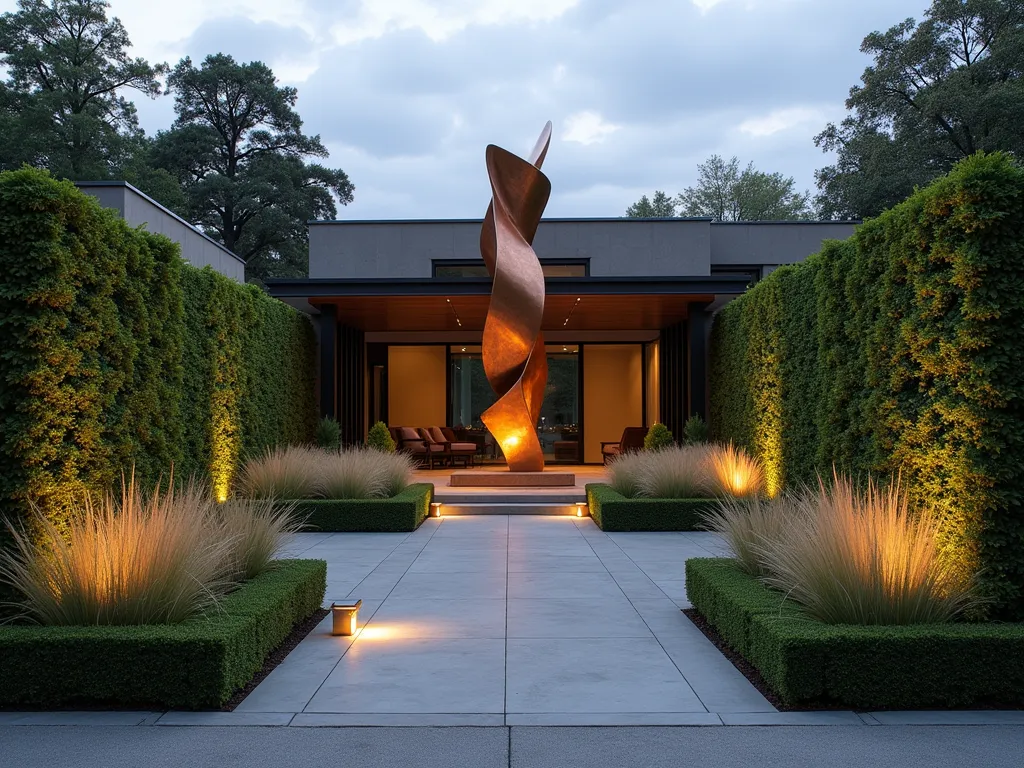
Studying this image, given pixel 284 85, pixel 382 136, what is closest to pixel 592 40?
pixel 284 85

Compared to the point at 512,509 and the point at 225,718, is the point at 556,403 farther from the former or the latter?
the point at 225,718

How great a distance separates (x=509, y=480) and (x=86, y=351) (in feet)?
27.7

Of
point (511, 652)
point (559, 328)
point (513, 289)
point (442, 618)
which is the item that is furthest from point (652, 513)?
point (559, 328)

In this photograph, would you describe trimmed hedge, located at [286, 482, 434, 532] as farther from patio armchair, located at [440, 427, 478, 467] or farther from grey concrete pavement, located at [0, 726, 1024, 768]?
Result: patio armchair, located at [440, 427, 478, 467]

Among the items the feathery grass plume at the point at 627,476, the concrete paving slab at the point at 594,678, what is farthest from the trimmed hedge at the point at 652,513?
the concrete paving slab at the point at 594,678

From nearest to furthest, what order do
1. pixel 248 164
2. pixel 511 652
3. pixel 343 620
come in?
pixel 511 652 → pixel 343 620 → pixel 248 164

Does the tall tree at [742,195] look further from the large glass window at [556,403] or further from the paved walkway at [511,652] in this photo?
the paved walkway at [511,652]

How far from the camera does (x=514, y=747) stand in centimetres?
328

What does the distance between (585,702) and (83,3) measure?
109ft

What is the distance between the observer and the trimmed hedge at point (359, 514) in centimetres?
984

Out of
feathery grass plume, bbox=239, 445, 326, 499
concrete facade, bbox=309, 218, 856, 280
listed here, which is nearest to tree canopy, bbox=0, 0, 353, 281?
concrete facade, bbox=309, 218, 856, 280

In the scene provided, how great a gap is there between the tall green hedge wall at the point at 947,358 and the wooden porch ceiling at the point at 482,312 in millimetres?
7651

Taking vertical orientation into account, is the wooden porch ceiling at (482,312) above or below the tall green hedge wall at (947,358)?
above

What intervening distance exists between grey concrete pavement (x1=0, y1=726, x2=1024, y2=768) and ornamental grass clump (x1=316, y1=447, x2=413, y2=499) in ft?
23.0
